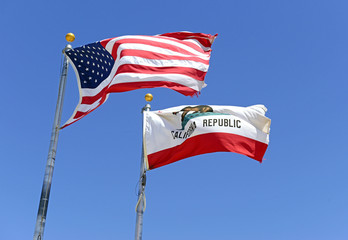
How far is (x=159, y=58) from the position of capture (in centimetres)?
1831

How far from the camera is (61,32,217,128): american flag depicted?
1579 cm

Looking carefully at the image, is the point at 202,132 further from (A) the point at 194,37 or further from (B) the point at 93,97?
(A) the point at 194,37

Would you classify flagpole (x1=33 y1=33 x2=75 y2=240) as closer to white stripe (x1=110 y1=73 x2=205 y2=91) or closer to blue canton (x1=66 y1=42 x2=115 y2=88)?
blue canton (x1=66 y1=42 x2=115 y2=88)

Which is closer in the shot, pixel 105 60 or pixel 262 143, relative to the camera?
pixel 105 60

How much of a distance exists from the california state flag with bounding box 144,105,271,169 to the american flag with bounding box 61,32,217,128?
106cm

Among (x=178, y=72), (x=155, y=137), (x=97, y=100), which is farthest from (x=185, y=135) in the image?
(x=97, y=100)

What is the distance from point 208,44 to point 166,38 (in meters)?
2.20

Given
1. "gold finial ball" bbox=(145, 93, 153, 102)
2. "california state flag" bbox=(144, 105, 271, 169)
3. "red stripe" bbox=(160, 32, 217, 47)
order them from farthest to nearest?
1. "red stripe" bbox=(160, 32, 217, 47)
2. "gold finial ball" bbox=(145, 93, 153, 102)
3. "california state flag" bbox=(144, 105, 271, 169)

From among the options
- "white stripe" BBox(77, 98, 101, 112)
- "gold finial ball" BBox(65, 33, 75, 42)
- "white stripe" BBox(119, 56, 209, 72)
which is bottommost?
"white stripe" BBox(77, 98, 101, 112)

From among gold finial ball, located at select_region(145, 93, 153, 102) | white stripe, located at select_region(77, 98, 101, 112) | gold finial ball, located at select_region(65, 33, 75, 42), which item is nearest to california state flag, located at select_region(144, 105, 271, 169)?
gold finial ball, located at select_region(145, 93, 153, 102)

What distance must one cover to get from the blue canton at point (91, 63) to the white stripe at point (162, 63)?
638 mm

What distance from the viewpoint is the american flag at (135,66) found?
1579cm

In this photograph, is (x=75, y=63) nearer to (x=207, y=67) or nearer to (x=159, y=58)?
(x=159, y=58)

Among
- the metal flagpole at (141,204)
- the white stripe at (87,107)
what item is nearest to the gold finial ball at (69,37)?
the white stripe at (87,107)
